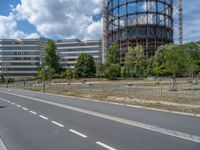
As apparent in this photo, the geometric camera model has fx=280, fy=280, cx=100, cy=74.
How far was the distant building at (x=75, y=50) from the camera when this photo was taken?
6447 inches

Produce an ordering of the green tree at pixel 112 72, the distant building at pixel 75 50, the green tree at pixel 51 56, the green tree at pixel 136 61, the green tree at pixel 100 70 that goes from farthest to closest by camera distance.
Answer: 1. the distant building at pixel 75 50
2. the green tree at pixel 51 56
3. the green tree at pixel 100 70
4. the green tree at pixel 136 61
5. the green tree at pixel 112 72

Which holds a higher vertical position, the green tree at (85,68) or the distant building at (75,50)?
the distant building at (75,50)

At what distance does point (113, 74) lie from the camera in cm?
8725

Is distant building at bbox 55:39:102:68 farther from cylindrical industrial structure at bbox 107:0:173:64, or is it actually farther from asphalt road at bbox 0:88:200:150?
asphalt road at bbox 0:88:200:150

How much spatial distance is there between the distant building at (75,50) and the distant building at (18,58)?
14553 millimetres

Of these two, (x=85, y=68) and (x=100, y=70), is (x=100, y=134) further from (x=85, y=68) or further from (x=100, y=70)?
(x=85, y=68)

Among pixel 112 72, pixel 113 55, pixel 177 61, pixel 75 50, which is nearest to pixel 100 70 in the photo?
pixel 113 55

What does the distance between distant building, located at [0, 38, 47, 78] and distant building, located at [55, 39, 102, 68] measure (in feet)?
47.7

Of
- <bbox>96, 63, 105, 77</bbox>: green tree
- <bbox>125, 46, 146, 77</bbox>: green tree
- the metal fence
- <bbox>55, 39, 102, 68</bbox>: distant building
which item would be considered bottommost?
the metal fence

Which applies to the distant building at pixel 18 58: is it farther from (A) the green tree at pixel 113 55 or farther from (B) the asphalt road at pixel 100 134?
(B) the asphalt road at pixel 100 134

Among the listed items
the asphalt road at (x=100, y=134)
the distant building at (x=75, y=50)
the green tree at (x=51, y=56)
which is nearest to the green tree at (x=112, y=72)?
the green tree at (x=51, y=56)

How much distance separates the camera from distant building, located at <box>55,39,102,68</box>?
16375 cm

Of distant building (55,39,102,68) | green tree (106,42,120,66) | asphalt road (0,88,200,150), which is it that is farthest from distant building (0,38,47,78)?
asphalt road (0,88,200,150)

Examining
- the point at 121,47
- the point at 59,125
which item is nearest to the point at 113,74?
the point at 121,47
